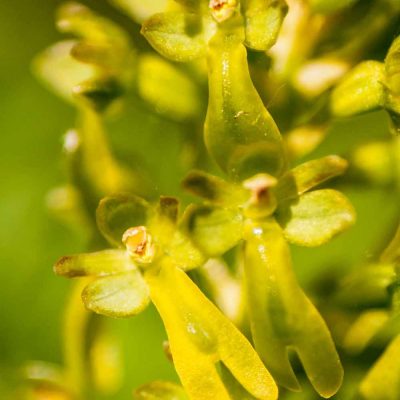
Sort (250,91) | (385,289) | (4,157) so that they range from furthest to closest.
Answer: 1. (4,157)
2. (385,289)
3. (250,91)

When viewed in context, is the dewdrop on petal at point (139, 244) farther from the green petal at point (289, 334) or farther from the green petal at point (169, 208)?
the green petal at point (289, 334)

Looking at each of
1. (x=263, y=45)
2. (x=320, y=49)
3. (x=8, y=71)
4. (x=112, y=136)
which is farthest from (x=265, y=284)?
(x=8, y=71)

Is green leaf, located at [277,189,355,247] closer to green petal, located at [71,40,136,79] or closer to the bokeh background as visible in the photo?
green petal, located at [71,40,136,79]

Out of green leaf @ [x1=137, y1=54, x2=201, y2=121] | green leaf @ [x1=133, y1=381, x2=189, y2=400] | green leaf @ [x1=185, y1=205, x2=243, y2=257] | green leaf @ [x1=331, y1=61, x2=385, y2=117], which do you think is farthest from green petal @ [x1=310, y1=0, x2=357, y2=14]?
green leaf @ [x1=133, y1=381, x2=189, y2=400]

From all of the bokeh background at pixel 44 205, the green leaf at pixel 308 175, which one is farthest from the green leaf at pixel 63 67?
the green leaf at pixel 308 175

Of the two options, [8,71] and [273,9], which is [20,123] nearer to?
[8,71]

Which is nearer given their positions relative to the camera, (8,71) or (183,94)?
(183,94)

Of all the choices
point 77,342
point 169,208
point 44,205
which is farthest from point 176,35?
point 44,205
